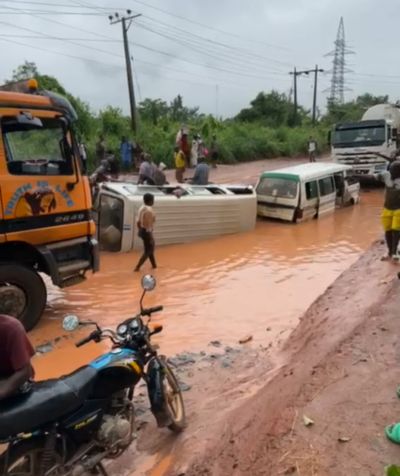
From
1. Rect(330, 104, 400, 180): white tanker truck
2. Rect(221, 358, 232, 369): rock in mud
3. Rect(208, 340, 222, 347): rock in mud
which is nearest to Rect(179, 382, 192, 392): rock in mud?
Rect(221, 358, 232, 369): rock in mud

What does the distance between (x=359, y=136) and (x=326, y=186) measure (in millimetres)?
6166

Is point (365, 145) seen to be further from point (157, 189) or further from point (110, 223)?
point (110, 223)

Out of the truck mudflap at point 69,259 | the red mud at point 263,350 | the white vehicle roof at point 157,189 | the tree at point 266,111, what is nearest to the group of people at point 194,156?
the white vehicle roof at point 157,189

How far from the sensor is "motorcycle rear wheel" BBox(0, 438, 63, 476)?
3020mm

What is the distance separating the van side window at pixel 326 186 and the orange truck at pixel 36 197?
9.86 meters

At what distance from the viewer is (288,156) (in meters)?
35.6

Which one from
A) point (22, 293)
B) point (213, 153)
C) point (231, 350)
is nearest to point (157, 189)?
point (22, 293)

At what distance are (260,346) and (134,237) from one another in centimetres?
534

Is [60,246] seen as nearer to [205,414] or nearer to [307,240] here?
[205,414]

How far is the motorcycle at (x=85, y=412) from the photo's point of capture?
9.96 feet

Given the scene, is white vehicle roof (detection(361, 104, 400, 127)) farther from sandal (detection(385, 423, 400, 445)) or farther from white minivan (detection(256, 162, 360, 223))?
sandal (detection(385, 423, 400, 445))

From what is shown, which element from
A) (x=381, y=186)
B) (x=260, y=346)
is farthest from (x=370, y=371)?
(x=381, y=186)

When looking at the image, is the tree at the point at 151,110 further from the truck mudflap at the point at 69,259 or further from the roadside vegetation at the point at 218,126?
the truck mudflap at the point at 69,259

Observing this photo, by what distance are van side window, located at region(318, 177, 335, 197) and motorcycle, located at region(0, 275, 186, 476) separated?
12320 millimetres
